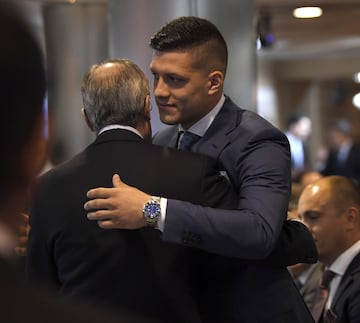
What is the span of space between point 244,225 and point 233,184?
21 centimetres

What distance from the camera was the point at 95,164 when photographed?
2.37 m

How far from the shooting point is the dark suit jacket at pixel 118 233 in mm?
2344

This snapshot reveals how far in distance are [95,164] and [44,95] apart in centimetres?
120

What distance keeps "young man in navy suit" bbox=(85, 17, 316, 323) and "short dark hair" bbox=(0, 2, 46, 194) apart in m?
1.10

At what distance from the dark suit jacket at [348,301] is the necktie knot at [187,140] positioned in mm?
1014

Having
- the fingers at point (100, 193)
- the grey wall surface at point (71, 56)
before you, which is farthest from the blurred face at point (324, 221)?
the grey wall surface at point (71, 56)

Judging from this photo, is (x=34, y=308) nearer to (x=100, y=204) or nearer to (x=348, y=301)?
(x=100, y=204)

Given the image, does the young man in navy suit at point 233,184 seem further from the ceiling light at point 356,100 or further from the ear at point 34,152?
the ceiling light at point 356,100

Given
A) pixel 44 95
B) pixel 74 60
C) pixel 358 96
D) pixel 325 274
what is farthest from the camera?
pixel 358 96

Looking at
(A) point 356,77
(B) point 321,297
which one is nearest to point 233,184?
(B) point 321,297

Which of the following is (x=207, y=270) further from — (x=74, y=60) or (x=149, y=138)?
(x=74, y=60)

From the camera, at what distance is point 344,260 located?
374cm

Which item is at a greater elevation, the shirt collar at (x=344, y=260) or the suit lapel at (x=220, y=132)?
the suit lapel at (x=220, y=132)

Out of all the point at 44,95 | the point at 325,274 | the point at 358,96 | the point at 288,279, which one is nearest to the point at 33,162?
the point at 44,95
